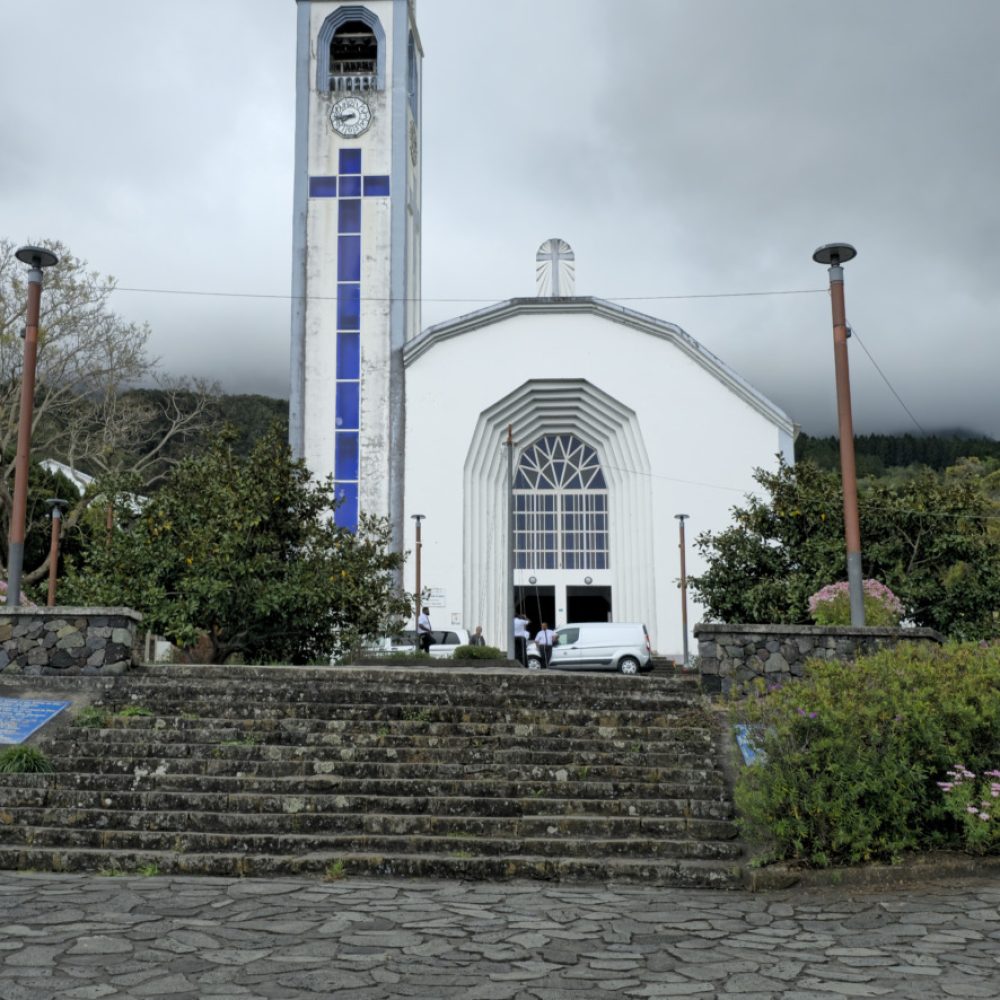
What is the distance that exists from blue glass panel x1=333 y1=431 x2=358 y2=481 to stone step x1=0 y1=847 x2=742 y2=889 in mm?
24682

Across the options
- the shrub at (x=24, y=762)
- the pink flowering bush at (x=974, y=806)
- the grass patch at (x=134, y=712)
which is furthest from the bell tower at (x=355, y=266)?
the pink flowering bush at (x=974, y=806)

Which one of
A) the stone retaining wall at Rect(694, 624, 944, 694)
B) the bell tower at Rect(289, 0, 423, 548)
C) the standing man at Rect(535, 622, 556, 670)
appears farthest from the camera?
the bell tower at Rect(289, 0, 423, 548)

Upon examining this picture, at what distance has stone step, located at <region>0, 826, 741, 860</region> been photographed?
6758 mm

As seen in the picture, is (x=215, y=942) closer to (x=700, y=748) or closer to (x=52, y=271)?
(x=700, y=748)

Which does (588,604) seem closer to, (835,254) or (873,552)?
(873,552)

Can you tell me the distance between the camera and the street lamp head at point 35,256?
36.8ft

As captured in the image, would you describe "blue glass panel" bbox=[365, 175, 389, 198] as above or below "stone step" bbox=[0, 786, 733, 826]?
above

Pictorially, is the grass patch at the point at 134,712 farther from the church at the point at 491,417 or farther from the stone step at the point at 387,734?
the church at the point at 491,417

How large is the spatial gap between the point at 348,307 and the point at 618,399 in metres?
8.76

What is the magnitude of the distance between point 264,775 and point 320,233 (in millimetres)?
26754

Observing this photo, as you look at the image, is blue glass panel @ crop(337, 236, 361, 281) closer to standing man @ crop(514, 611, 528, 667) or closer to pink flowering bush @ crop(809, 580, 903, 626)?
standing man @ crop(514, 611, 528, 667)

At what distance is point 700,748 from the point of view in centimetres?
830

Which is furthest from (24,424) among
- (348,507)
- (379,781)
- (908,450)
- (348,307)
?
(908,450)

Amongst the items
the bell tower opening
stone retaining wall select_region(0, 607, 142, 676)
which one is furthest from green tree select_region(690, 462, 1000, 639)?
the bell tower opening
